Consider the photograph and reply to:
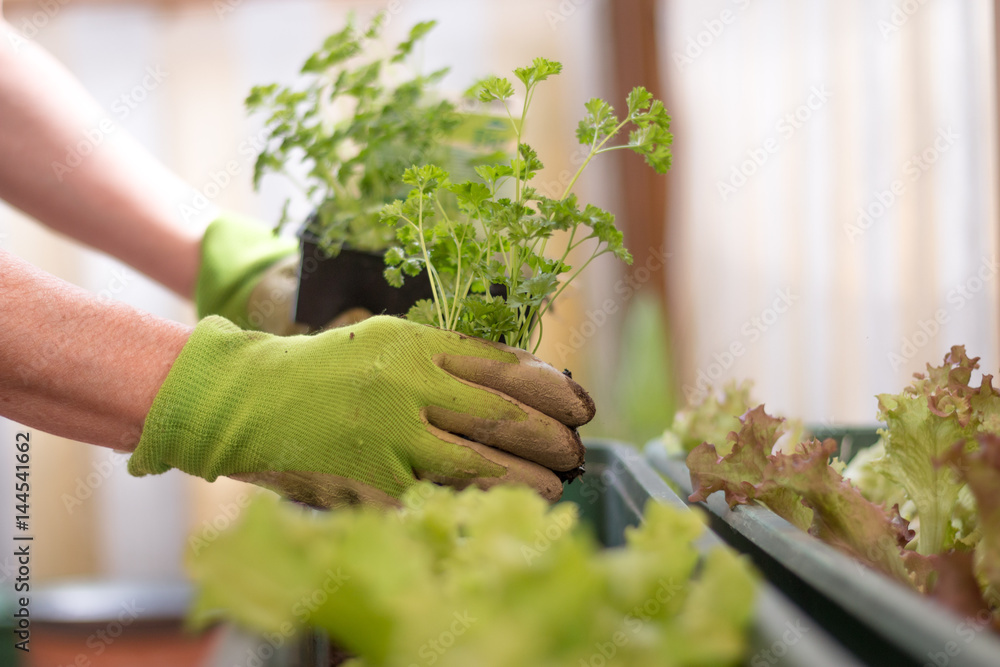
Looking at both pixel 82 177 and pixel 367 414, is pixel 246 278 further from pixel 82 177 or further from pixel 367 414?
pixel 367 414

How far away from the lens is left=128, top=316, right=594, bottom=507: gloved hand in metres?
0.62

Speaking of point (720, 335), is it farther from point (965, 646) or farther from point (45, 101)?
point (965, 646)

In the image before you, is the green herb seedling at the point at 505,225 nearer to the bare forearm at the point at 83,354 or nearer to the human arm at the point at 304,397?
the human arm at the point at 304,397

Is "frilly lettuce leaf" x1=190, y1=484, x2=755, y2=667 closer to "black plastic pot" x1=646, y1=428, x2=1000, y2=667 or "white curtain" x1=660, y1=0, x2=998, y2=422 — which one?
"black plastic pot" x1=646, y1=428, x2=1000, y2=667

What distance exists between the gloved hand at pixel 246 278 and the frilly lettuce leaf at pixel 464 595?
2.61ft

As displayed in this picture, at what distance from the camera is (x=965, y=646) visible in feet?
0.96

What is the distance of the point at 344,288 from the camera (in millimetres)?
887

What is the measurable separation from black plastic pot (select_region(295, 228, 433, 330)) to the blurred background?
186 centimetres

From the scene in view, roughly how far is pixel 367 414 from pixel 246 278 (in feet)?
1.95

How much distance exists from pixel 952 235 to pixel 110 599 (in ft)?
9.82

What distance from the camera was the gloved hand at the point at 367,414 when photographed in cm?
62

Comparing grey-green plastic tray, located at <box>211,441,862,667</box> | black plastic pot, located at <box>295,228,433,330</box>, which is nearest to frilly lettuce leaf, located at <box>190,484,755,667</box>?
grey-green plastic tray, located at <box>211,441,862,667</box>

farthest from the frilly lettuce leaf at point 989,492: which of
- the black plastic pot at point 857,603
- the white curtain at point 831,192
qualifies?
the white curtain at point 831,192

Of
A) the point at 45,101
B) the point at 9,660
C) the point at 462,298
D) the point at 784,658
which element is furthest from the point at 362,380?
the point at 45,101
